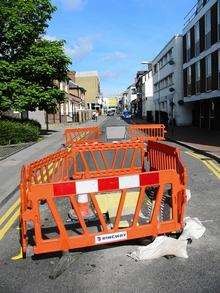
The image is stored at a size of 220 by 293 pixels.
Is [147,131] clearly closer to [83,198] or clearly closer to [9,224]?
[9,224]

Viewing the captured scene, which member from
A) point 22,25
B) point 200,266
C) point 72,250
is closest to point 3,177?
point 72,250

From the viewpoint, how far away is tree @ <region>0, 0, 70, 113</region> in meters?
30.8

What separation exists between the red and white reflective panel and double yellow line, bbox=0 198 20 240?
1.95 m

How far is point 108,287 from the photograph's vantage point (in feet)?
17.3

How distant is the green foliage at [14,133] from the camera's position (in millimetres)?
26891

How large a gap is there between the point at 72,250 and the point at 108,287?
4.41 ft

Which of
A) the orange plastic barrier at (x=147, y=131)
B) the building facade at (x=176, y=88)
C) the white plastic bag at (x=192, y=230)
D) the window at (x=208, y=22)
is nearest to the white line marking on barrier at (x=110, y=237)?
the white plastic bag at (x=192, y=230)

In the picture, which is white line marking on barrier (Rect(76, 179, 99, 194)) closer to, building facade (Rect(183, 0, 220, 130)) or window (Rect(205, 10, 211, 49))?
building facade (Rect(183, 0, 220, 130))

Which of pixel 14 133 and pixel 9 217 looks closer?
pixel 9 217

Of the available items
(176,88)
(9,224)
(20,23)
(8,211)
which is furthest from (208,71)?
(9,224)

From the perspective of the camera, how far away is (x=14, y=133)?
27.5 m

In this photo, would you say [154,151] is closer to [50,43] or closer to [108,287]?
[108,287]

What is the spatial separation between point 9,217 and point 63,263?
326cm

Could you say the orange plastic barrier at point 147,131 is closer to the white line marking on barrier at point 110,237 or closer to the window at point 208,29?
the window at point 208,29
